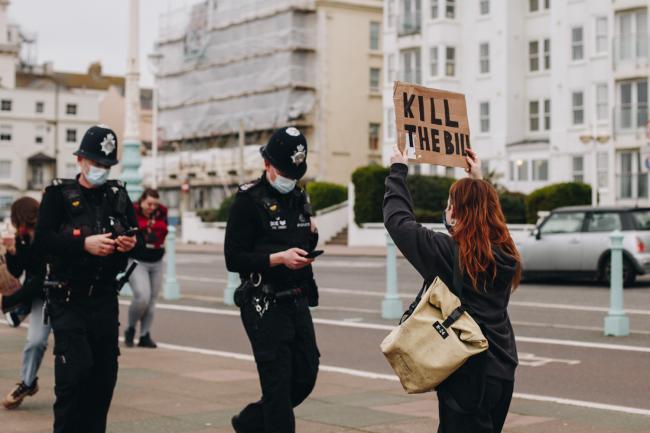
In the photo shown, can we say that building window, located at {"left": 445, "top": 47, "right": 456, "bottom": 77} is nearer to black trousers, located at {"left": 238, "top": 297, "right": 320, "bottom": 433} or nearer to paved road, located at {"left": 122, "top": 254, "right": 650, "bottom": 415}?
paved road, located at {"left": 122, "top": 254, "right": 650, "bottom": 415}

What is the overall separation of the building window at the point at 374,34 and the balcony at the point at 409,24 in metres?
11.7

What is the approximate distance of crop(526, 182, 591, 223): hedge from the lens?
136 ft

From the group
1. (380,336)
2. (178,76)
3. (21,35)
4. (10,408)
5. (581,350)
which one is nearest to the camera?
(10,408)

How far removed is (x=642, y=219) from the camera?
22797mm

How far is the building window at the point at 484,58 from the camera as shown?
178 ft

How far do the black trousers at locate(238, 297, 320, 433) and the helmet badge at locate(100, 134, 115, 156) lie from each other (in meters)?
1.31

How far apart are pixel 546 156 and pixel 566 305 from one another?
112 feet

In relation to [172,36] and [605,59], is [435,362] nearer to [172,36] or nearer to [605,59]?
[605,59]

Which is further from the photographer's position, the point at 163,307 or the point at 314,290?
the point at 163,307

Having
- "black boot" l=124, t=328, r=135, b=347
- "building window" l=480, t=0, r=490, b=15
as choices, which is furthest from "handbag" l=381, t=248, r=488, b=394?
"building window" l=480, t=0, r=490, b=15

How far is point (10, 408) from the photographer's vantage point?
27.9 ft

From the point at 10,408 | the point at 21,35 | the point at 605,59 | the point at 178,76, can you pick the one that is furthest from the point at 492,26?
the point at 21,35

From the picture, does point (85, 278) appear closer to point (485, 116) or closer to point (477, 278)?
point (477, 278)

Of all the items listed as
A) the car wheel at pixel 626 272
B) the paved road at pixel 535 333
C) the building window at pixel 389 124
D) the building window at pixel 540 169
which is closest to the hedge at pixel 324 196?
the building window at pixel 389 124
